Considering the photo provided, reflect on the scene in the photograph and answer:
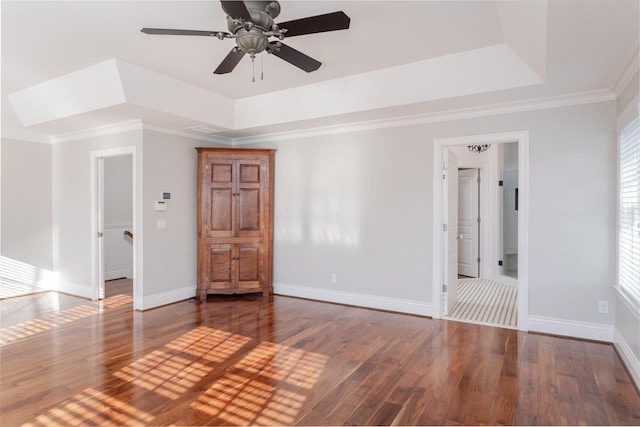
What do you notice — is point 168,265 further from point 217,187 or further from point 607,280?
point 607,280

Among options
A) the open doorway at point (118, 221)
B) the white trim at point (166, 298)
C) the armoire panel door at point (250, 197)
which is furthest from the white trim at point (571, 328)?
the open doorway at point (118, 221)

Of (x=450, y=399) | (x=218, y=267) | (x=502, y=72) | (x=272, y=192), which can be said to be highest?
(x=502, y=72)

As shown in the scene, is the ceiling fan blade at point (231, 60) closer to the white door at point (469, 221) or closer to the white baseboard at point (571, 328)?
the white baseboard at point (571, 328)

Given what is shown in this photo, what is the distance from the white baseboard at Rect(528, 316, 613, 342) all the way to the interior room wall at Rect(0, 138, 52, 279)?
6.79 metres

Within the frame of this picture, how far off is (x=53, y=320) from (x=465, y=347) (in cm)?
452

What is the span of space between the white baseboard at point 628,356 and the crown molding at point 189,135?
210 inches

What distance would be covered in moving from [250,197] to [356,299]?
207cm

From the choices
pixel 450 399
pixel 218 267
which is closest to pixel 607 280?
pixel 450 399

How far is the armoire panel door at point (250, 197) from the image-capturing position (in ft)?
17.4

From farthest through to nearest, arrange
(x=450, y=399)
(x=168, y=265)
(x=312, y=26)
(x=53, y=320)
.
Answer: (x=168, y=265), (x=53, y=320), (x=450, y=399), (x=312, y=26)

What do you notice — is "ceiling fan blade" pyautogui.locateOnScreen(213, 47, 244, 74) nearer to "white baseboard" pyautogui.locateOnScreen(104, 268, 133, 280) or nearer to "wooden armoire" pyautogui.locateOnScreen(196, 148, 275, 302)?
"wooden armoire" pyautogui.locateOnScreen(196, 148, 275, 302)

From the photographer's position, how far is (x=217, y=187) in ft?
17.2

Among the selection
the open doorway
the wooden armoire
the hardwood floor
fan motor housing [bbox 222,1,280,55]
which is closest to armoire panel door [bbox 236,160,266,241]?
the wooden armoire

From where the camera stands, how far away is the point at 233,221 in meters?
5.27
